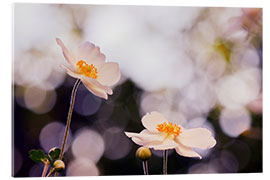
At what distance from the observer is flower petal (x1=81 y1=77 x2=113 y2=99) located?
6.07ft

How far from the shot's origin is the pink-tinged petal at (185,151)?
188cm

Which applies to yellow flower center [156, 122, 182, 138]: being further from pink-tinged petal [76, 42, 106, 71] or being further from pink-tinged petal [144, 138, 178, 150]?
pink-tinged petal [76, 42, 106, 71]

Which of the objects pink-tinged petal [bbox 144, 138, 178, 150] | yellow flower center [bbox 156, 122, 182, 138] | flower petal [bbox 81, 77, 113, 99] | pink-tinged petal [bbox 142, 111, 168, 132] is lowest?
pink-tinged petal [bbox 144, 138, 178, 150]

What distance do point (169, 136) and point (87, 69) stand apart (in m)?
0.46

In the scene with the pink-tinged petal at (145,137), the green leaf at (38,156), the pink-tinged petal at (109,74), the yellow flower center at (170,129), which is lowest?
the green leaf at (38,156)

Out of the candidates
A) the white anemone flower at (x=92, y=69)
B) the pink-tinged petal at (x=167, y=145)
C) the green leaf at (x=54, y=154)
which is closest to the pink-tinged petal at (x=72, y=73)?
the white anemone flower at (x=92, y=69)

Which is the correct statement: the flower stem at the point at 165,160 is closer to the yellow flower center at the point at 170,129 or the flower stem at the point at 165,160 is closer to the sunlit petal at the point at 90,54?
the yellow flower center at the point at 170,129

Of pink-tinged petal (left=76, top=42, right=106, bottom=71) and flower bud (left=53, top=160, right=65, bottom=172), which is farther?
pink-tinged petal (left=76, top=42, right=106, bottom=71)

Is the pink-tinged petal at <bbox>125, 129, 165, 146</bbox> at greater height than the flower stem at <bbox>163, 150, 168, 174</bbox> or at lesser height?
greater

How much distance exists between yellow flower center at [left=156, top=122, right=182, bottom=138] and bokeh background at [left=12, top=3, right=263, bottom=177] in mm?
51

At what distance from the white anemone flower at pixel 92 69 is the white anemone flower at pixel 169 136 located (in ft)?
0.75

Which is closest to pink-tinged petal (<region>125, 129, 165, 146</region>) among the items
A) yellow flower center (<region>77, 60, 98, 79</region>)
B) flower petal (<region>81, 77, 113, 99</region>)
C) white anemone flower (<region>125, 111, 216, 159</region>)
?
white anemone flower (<region>125, 111, 216, 159</region>)

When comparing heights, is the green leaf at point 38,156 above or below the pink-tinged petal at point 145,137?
below
